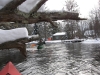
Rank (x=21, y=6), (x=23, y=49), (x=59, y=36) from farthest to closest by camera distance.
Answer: (x=59, y=36)
(x=23, y=49)
(x=21, y=6)

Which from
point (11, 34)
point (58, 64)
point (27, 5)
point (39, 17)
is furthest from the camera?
point (58, 64)

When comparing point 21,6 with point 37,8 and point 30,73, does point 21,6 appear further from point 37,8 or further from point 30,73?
point 30,73

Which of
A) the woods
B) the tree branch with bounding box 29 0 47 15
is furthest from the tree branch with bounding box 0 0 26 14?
the tree branch with bounding box 29 0 47 15

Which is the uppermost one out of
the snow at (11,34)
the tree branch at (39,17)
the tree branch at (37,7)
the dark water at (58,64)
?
the tree branch at (37,7)

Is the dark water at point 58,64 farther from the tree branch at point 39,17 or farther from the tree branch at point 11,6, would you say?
the tree branch at point 11,6

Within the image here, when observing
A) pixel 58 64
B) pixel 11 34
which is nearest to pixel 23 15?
pixel 11 34

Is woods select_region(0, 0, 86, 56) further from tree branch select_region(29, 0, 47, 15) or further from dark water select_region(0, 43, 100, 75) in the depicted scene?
dark water select_region(0, 43, 100, 75)

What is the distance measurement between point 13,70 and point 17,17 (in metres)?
1.34

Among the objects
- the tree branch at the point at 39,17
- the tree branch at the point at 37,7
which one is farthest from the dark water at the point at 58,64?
the tree branch at the point at 37,7

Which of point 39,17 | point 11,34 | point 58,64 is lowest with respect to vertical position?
point 58,64

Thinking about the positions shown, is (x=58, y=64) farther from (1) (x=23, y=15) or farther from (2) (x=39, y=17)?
(1) (x=23, y=15)

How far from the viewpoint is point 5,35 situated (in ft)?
8.17

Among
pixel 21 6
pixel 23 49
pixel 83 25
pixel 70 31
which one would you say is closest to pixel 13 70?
pixel 23 49

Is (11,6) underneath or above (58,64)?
above
